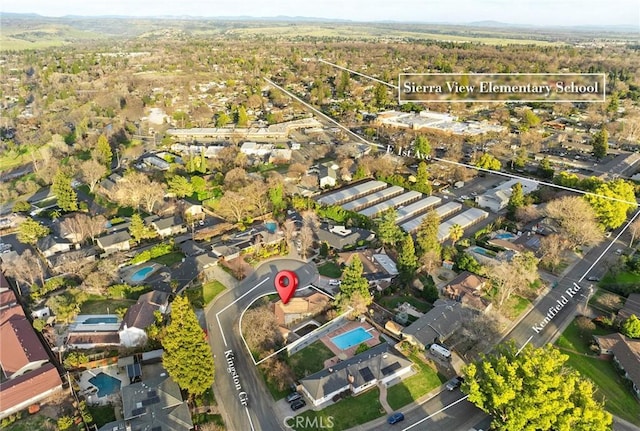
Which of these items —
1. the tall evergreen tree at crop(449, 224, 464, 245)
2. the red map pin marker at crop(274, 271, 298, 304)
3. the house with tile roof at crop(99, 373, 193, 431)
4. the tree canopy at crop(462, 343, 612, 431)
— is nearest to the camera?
the tree canopy at crop(462, 343, 612, 431)

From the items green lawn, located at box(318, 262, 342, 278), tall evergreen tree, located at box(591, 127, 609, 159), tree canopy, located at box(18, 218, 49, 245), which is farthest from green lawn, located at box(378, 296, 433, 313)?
tall evergreen tree, located at box(591, 127, 609, 159)

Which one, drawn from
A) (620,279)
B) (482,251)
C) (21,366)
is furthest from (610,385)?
(21,366)

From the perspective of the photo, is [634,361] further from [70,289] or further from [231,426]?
[70,289]

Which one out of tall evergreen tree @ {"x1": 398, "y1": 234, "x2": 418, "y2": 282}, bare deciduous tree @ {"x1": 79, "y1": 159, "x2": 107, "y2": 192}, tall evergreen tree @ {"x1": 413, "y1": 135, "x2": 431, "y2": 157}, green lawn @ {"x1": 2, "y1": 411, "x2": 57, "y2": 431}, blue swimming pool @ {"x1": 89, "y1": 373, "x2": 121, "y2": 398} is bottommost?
green lawn @ {"x1": 2, "y1": 411, "x2": 57, "y2": 431}

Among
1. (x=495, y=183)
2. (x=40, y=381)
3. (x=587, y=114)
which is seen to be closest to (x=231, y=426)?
(x=40, y=381)

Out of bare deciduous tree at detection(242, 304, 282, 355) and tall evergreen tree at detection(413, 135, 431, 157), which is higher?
tall evergreen tree at detection(413, 135, 431, 157)

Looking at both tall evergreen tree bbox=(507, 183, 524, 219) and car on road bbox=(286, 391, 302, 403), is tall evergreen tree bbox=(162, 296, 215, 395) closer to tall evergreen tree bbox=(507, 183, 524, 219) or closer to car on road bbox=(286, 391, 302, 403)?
car on road bbox=(286, 391, 302, 403)
